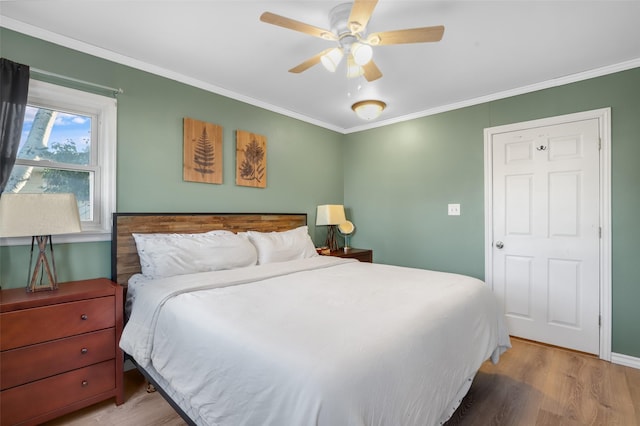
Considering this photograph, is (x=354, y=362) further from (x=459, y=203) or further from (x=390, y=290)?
(x=459, y=203)

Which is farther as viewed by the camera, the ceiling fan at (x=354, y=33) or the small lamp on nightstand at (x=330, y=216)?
the small lamp on nightstand at (x=330, y=216)

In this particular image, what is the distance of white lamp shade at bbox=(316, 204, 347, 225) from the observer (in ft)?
12.9

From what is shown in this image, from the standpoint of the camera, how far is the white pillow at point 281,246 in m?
2.86

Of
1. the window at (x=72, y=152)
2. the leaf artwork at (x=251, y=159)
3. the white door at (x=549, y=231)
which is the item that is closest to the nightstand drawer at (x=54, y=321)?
the window at (x=72, y=152)

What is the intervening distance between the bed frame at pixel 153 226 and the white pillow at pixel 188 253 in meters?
0.11

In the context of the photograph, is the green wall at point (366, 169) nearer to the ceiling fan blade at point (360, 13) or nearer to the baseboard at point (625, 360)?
the baseboard at point (625, 360)

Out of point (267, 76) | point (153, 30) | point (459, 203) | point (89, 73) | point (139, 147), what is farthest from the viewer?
point (459, 203)

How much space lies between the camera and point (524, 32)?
2.16m

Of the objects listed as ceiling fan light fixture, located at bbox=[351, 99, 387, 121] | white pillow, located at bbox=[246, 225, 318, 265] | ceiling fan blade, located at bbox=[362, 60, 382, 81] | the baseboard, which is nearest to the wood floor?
the baseboard

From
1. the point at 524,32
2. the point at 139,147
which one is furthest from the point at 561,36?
the point at 139,147

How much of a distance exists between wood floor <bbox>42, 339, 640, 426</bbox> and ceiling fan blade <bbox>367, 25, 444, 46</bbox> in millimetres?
2247

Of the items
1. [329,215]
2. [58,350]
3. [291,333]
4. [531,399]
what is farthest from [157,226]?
[531,399]

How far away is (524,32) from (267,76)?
2049 millimetres

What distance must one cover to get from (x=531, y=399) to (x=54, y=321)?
3.05 m
